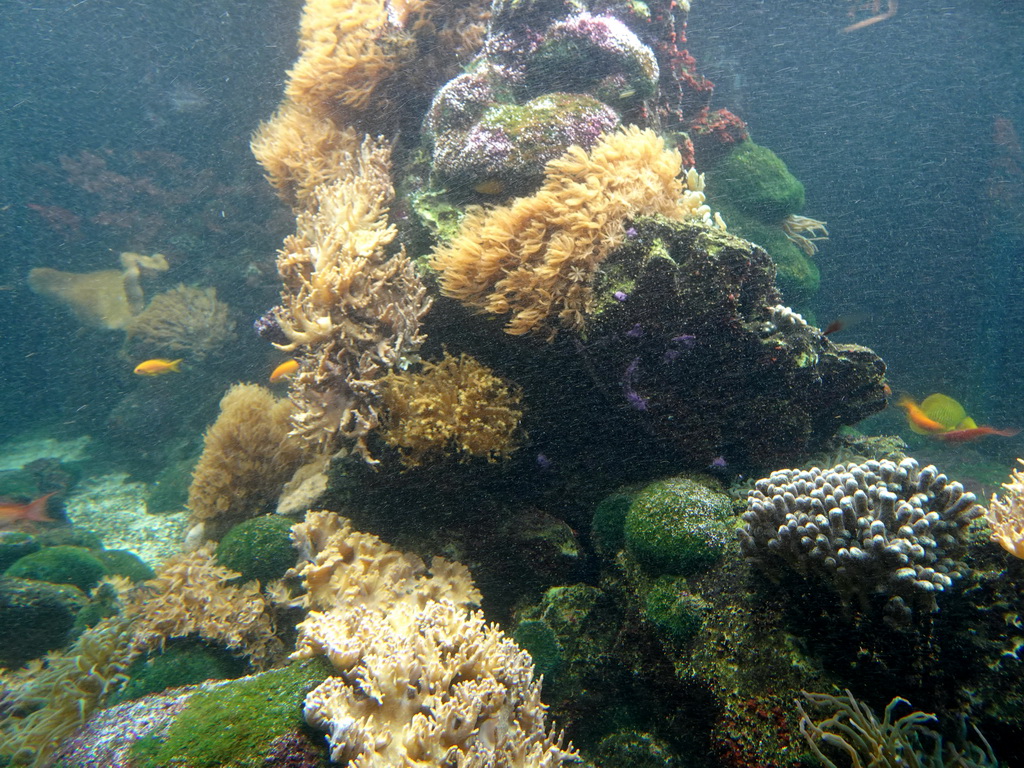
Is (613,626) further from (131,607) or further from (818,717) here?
(131,607)

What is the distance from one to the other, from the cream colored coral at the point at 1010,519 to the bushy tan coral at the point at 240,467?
564 cm

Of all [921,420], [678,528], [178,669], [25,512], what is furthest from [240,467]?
[921,420]

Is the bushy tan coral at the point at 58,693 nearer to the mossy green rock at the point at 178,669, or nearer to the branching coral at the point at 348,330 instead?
the mossy green rock at the point at 178,669

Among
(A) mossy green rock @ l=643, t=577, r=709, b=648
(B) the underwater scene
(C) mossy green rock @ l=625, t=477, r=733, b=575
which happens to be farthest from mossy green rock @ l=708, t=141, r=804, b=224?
(A) mossy green rock @ l=643, t=577, r=709, b=648

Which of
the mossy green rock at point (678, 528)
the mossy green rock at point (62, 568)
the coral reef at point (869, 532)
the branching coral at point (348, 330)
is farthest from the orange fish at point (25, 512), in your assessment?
the coral reef at point (869, 532)

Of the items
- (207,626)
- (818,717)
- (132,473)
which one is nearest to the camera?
(818,717)

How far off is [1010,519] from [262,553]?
209 inches

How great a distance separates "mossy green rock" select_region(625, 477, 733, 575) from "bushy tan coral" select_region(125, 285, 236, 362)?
10407 millimetres

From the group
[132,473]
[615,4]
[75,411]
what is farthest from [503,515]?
[75,411]

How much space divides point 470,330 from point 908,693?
3.67 m

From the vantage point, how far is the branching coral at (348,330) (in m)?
3.98

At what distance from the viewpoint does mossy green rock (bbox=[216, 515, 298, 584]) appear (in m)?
4.21

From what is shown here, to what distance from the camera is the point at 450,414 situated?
3850 millimetres

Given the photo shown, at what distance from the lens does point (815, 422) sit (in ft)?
14.4
